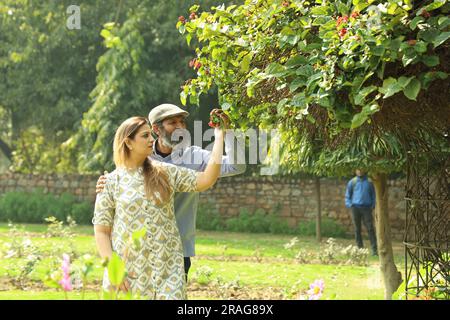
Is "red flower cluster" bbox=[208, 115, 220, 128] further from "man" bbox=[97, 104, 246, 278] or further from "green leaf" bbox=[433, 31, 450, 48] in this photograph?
"green leaf" bbox=[433, 31, 450, 48]

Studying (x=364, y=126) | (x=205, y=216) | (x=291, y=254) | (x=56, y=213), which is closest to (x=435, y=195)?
(x=364, y=126)

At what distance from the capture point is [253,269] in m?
14.0

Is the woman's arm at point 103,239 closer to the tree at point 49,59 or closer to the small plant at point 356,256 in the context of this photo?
the small plant at point 356,256

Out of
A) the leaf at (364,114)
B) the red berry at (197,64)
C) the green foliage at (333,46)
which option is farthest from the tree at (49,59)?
the leaf at (364,114)

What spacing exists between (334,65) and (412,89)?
1.42 feet

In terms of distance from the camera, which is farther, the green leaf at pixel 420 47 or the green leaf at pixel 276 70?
the green leaf at pixel 276 70

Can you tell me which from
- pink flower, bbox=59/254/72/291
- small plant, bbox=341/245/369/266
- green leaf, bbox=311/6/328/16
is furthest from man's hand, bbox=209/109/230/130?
small plant, bbox=341/245/369/266

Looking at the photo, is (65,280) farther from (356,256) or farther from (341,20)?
(356,256)

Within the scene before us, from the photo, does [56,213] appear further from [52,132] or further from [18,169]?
[18,169]

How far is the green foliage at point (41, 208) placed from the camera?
2422cm

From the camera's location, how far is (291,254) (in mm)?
16531

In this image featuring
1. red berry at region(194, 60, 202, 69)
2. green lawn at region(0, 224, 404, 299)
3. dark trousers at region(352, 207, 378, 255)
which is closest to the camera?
red berry at region(194, 60, 202, 69)

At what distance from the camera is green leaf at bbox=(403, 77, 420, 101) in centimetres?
406

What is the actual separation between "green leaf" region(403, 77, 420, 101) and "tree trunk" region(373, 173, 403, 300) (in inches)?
269
